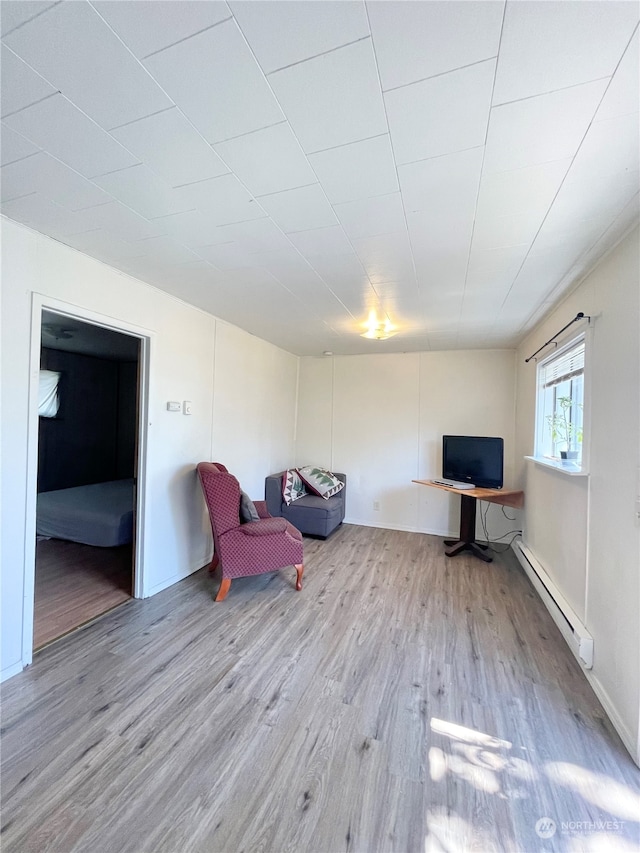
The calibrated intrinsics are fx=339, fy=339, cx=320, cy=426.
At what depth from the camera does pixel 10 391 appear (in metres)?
1.85

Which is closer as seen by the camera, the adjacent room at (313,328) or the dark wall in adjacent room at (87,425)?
the adjacent room at (313,328)

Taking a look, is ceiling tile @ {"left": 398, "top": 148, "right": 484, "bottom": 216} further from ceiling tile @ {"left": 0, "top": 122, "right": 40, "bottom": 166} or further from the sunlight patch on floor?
the sunlight patch on floor


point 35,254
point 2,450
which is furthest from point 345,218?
point 2,450

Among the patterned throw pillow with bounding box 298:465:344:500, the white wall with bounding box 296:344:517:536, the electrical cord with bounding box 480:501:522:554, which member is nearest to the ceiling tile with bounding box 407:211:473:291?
the white wall with bounding box 296:344:517:536

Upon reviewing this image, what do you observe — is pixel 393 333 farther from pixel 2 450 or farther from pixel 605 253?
pixel 2 450

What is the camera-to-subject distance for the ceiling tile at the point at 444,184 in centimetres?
134

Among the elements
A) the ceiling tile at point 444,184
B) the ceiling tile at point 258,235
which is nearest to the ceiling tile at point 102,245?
the ceiling tile at point 258,235

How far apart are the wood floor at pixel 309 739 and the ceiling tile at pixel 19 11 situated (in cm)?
250

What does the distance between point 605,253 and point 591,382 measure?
76cm

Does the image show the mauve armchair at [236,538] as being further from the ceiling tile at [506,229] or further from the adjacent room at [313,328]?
the ceiling tile at [506,229]

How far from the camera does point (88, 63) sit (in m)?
1.03

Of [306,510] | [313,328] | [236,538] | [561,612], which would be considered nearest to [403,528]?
[306,510]

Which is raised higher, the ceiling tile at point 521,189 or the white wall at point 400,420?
the ceiling tile at point 521,189

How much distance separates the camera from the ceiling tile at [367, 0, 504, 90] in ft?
2.77
